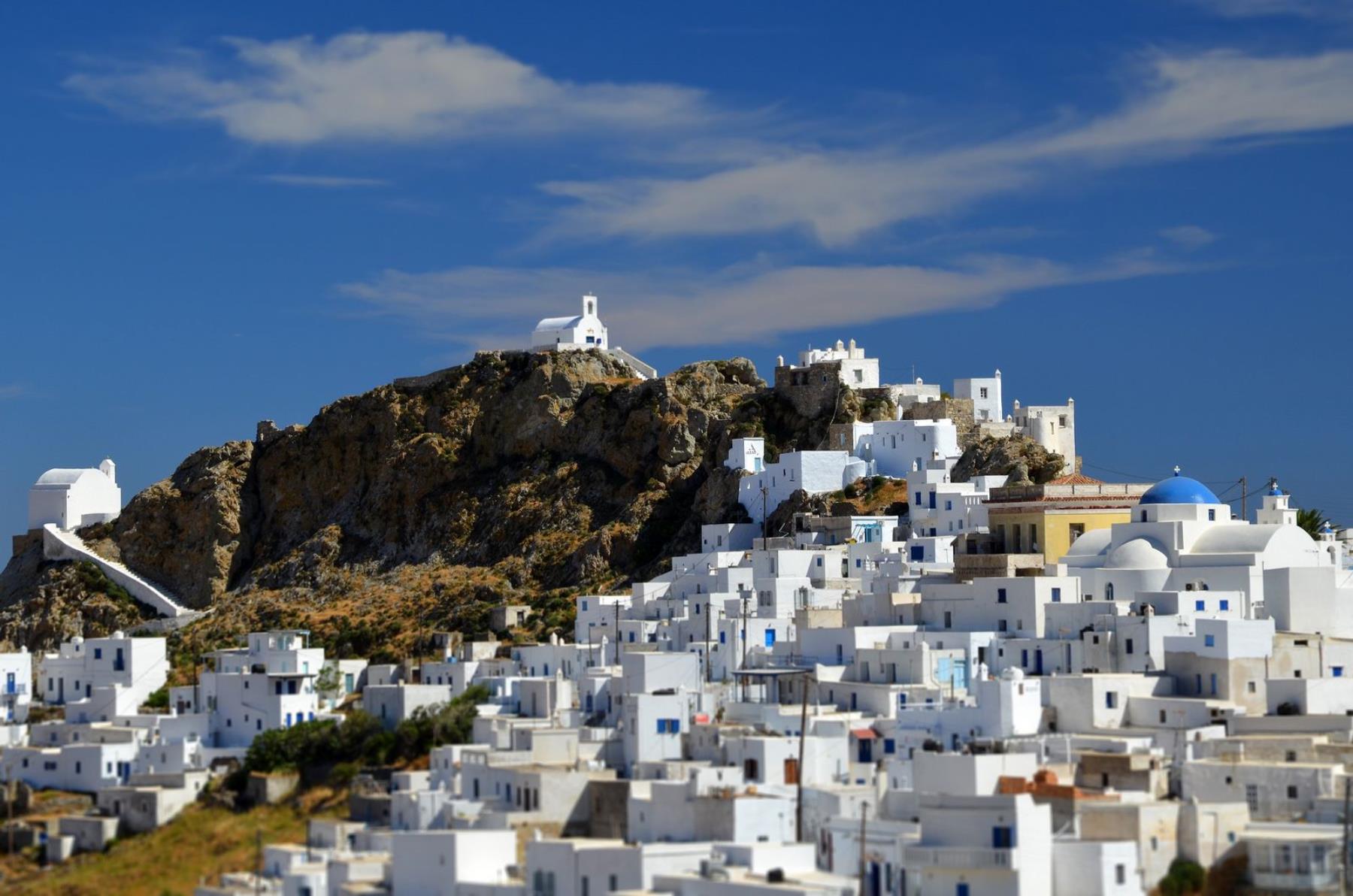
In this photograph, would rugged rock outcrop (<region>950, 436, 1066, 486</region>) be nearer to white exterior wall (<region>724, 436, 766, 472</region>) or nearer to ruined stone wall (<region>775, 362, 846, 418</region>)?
white exterior wall (<region>724, 436, 766, 472</region>)

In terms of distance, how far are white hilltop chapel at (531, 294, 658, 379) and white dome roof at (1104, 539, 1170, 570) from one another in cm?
3512

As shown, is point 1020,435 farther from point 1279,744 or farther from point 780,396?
point 1279,744

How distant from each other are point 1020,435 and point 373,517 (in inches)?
1037

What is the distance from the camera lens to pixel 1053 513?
63.1 metres

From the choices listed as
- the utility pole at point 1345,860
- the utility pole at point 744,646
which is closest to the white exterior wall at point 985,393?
the utility pole at point 744,646

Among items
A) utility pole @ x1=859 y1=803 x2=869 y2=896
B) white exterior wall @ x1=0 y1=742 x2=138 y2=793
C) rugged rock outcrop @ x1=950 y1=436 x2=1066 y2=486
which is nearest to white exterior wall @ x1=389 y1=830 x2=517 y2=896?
utility pole @ x1=859 y1=803 x2=869 y2=896

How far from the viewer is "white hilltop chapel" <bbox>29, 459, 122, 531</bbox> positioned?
9456cm

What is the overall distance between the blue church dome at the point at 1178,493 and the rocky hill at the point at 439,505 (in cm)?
1060

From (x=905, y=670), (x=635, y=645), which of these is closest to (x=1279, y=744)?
(x=905, y=670)

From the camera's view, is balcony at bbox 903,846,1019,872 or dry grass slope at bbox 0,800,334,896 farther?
dry grass slope at bbox 0,800,334,896

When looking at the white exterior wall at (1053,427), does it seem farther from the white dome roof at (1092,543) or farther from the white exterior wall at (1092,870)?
the white exterior wall at (1092,870)

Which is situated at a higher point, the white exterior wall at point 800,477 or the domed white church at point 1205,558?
the white exterior wall at point 800,477

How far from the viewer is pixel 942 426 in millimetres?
74188

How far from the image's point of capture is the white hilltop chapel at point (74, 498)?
9456 centimetres
